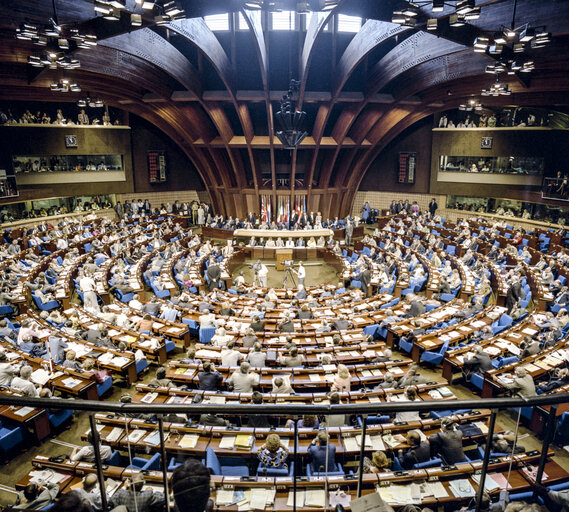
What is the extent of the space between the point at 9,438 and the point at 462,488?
7294 mm

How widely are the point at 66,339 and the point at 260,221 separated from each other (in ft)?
62.7

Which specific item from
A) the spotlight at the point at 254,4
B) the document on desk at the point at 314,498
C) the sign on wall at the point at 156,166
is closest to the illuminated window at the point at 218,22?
the spotlight at the point at 254,4

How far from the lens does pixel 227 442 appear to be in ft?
20.9

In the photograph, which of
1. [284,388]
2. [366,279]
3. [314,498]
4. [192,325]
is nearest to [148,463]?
[314,498]

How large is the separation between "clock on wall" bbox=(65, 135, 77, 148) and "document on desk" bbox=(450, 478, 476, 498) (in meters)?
30.3

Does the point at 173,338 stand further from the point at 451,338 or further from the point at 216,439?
the point at 451,338

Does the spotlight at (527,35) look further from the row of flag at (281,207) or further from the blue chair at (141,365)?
the row of flag at (281,207)

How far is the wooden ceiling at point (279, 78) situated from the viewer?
13672 millimetres

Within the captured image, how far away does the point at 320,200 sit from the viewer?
29.4m

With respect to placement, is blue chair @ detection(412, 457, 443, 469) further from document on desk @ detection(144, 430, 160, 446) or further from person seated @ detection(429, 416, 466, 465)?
document on desk @ detection(144, 430, 160, 446)

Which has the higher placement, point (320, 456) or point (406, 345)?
point (320, 456)

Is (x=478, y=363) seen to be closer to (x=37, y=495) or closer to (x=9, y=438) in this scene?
(x=37, y=495)

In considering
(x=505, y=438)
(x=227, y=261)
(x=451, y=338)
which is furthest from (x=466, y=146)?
(x=505, y=438)

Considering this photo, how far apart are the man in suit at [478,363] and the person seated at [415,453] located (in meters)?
3.69
